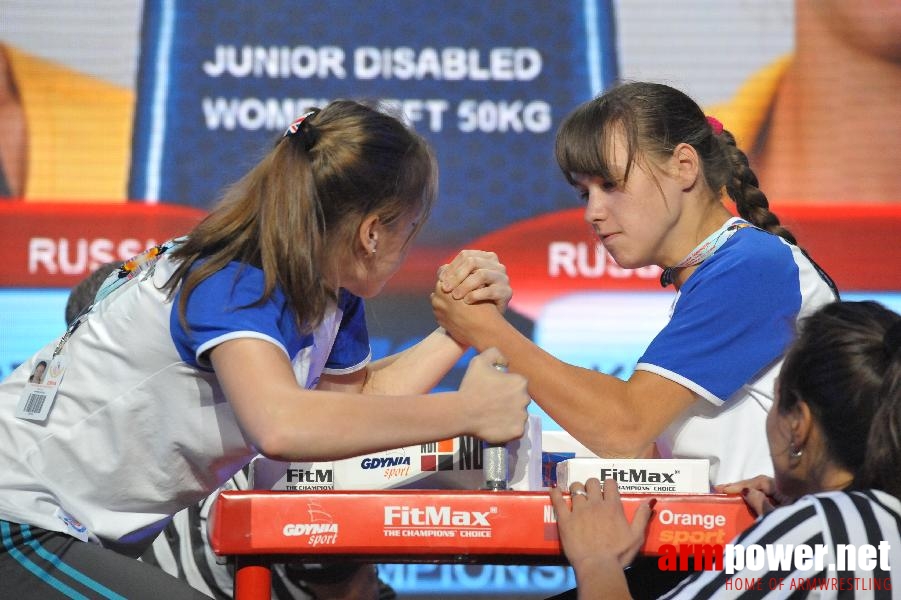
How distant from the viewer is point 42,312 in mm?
3445

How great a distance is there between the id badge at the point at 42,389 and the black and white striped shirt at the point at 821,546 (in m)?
0.88

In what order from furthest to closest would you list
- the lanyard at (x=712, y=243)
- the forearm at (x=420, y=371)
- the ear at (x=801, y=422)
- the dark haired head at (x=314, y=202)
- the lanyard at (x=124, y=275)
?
1. the forearm at (x=420, y=371)
2. the lanyard at (x=712, y=243)
3. the lanyard at (x=124, y=275)
4. the dark haired head at (x=314, y=202)
5. the ear at (x=801, y=422)

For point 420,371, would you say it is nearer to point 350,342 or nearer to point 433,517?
point 350,342

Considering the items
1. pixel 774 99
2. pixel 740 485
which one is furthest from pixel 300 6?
pixel 740 485

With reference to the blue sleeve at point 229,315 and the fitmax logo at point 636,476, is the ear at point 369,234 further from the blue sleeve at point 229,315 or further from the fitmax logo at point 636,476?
the fitmax logo at point 636,476

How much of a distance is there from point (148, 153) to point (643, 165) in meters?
2.08

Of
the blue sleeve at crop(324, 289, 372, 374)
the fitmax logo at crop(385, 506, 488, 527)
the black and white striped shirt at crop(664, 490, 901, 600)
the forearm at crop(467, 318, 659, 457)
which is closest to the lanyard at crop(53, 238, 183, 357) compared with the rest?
the blue sleeve at crop(324, 289, 372, 374)

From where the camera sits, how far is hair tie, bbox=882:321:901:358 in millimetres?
1272

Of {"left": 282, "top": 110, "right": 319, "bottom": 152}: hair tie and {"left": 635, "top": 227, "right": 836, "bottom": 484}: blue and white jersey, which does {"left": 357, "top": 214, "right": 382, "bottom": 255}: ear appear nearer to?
{"left": 282, "top": 110, "right": 319, "bottom": 152}: hair tie

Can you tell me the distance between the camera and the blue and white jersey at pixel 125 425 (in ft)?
4.78

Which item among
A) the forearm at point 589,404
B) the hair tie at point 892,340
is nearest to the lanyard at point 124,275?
the forearm at point 589,404

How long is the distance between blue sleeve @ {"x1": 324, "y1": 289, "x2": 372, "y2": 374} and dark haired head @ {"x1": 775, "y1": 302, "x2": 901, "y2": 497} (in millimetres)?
820

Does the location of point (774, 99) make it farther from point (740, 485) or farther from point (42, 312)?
point (42, 312)

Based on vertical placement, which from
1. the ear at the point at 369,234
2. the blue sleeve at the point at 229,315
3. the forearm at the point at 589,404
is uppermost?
the ear at the point at 369,234
